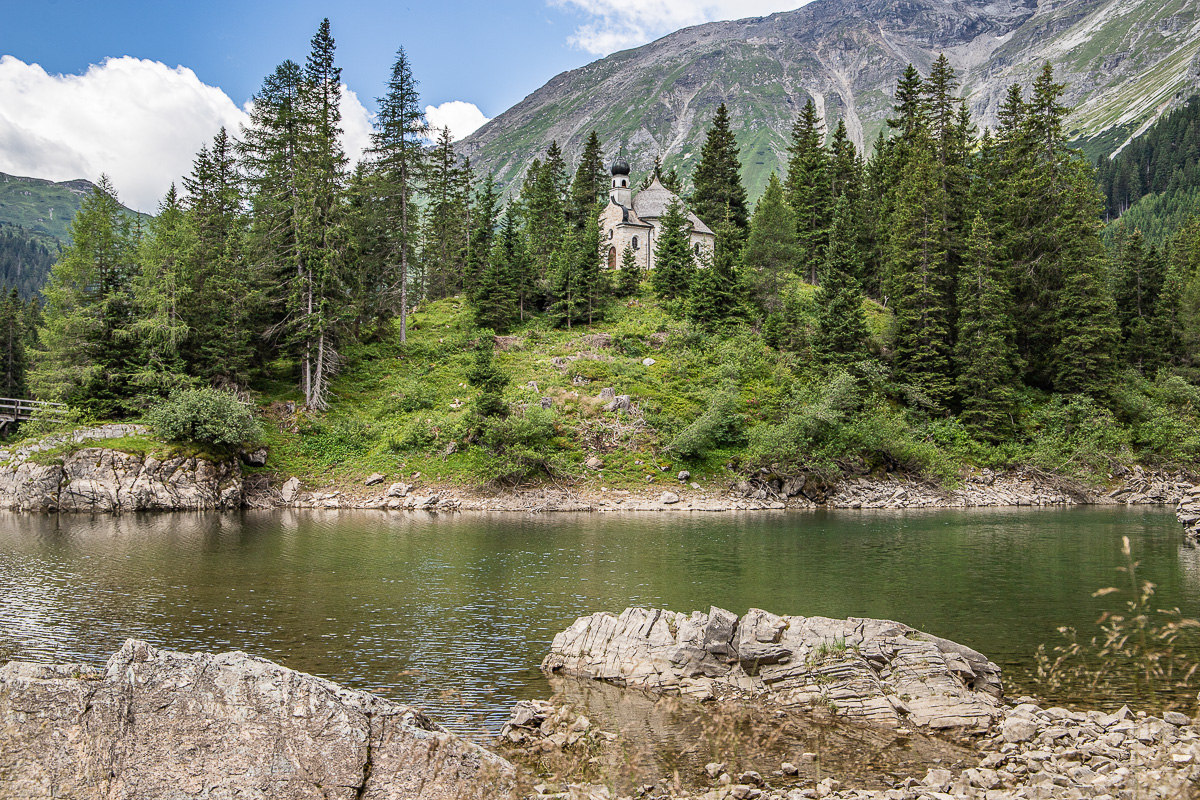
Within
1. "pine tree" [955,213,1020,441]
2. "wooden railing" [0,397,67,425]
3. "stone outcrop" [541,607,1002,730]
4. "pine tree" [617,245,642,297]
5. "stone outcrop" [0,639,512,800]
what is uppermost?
"pine tree" [617,245,642,297]

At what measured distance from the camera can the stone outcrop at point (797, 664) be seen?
1212cm

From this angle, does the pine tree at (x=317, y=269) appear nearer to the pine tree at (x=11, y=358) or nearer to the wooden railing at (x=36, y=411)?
the wooden railing at (x=36, y=411)

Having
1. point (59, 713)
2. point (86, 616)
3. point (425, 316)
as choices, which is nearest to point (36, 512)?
point (86, 616)

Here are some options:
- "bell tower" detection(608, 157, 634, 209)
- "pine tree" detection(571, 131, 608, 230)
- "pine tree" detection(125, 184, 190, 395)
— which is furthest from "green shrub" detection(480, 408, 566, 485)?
"pine tree" detection(571, 131, 608, 230)

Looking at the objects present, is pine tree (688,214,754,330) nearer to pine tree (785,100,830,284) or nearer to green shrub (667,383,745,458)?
green shrub (667,383,745,458)

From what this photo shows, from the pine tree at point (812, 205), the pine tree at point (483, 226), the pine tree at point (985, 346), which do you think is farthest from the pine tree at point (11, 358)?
the pine tree at point (985, 346)

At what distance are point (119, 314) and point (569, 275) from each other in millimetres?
33071

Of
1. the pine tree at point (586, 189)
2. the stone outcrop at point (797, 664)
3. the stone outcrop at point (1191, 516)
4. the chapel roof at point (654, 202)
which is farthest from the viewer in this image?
the pine tree at point (586, 189)

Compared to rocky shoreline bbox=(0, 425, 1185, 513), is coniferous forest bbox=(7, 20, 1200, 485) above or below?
above

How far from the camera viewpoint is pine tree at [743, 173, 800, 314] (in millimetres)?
58844

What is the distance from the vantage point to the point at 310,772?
7.48 m

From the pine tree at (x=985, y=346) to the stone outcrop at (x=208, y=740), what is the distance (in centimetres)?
4988

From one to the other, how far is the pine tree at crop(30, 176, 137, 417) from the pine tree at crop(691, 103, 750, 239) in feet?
179

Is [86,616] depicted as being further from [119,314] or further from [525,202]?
[525,202]
